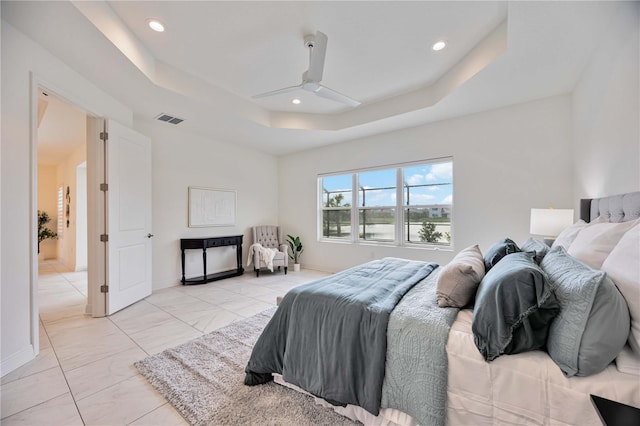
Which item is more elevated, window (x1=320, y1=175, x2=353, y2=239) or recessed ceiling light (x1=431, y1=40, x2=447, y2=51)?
recessed ceiling light (x1=431, y1=40, x2=447, y2=51)

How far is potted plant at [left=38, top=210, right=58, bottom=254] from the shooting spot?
21.6 ft

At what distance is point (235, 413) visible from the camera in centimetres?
160

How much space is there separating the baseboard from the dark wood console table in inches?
90.4

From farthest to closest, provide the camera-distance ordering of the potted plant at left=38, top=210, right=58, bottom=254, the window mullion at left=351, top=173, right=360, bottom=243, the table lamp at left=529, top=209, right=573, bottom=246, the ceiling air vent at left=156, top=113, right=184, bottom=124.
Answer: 1. the potted plant at left=38, top=210, right=58, bottom=254
2. the window mullion at left=351, top=173, right=360, bottom=243
3. the ceiling air vent at left=156, top=113, right=184, bottom=124
4. the table lamp at left=529, top=209, right=573, bottom=246

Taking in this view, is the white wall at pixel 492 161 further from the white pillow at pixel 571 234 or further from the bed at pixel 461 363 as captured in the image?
the bed at pixel 461 363

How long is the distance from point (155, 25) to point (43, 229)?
7.35 metres

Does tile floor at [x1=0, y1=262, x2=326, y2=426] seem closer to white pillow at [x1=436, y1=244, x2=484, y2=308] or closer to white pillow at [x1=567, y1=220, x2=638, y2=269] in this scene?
white pillow at [x1=436, y1=244, x2=484, y2=308]

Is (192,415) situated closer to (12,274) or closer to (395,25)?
(12,274)

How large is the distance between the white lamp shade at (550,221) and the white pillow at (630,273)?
1.79m

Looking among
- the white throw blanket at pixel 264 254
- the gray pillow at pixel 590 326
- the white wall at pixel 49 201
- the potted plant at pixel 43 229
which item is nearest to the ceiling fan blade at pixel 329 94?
the gray pillow at pixel 590 326

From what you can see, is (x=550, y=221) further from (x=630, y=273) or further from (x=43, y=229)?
(x=43, y=229)

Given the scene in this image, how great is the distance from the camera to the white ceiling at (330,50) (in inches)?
85.7

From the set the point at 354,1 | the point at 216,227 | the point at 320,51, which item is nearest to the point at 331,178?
the point at 216,227

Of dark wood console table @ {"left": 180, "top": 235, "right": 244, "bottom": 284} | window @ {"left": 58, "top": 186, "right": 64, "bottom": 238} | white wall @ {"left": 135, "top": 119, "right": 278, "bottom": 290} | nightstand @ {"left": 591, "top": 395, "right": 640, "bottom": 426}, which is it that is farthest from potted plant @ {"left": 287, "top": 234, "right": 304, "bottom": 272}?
window @ {"left": 58, "top": 186, "right": 64, "bottom": 238}
